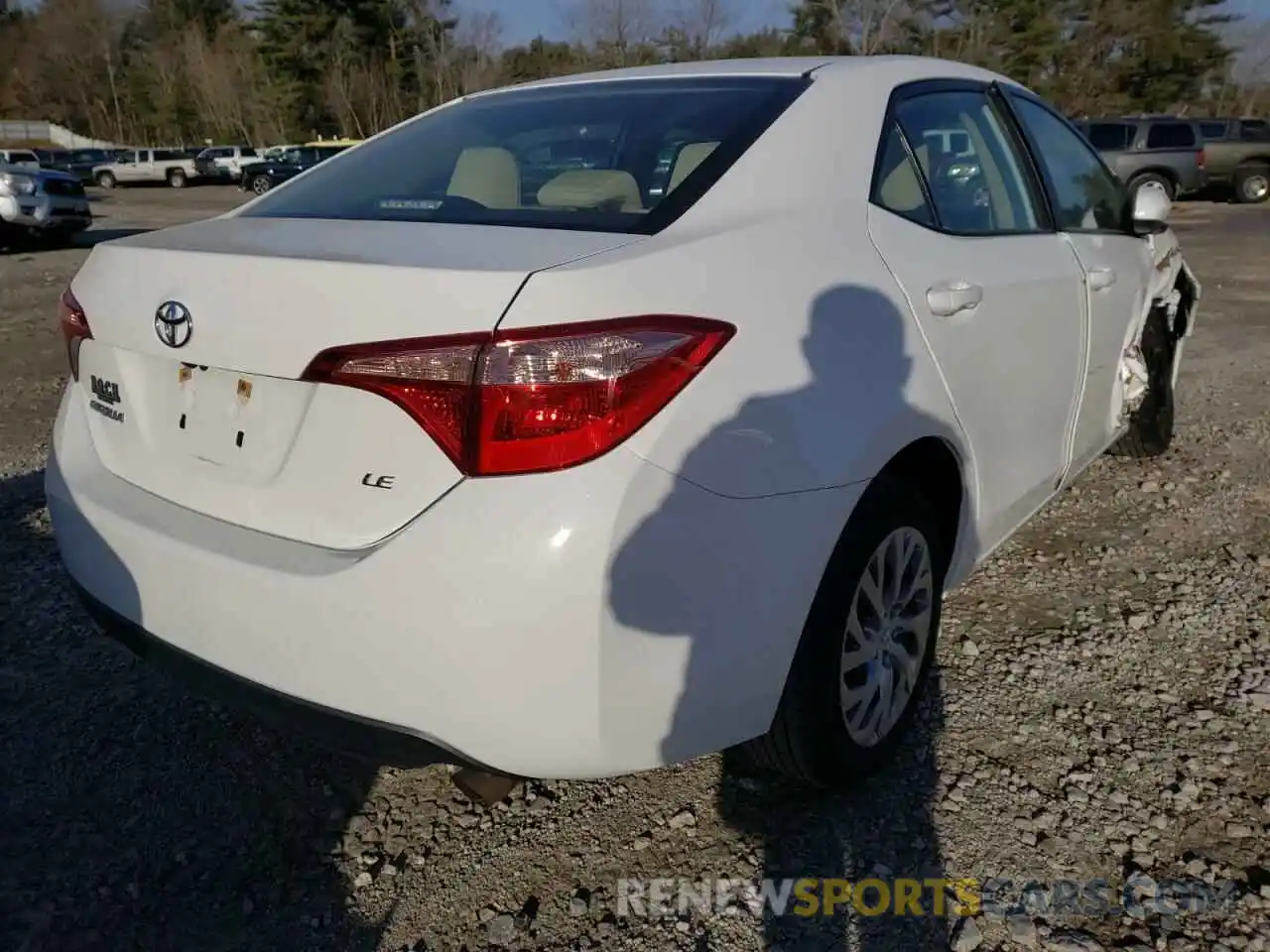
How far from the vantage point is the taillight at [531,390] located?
5.16 feet

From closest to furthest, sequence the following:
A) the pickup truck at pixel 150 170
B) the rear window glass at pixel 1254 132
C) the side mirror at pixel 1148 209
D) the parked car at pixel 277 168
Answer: the side mirror at pixel 1148 209, the rear window glass at pixel 1254 132, the parked car at pixel 277 168, the pickup truck at pixel 150 170

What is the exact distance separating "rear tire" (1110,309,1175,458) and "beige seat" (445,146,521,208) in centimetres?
273

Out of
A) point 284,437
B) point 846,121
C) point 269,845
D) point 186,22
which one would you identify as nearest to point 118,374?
point 284,437

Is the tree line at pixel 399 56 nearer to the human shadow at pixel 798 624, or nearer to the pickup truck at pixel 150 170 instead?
the pickup truck at pixel 150 170

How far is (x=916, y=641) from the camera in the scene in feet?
8.19

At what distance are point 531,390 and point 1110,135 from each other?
76.5 feet

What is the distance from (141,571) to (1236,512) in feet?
13.1

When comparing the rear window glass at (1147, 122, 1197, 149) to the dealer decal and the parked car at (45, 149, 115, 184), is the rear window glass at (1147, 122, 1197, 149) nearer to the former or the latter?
the dealer decal

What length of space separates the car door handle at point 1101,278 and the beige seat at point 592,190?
65.0 inches

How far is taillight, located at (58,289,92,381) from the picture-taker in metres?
2.15

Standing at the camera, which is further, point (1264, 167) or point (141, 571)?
point (1264, 167)

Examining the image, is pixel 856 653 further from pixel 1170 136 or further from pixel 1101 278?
pixel 1170 136

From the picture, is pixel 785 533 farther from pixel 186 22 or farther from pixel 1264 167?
pixel 186 22

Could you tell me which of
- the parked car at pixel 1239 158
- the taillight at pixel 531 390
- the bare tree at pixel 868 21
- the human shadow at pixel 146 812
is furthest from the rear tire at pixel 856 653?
the bare tree at pixel 868 21
